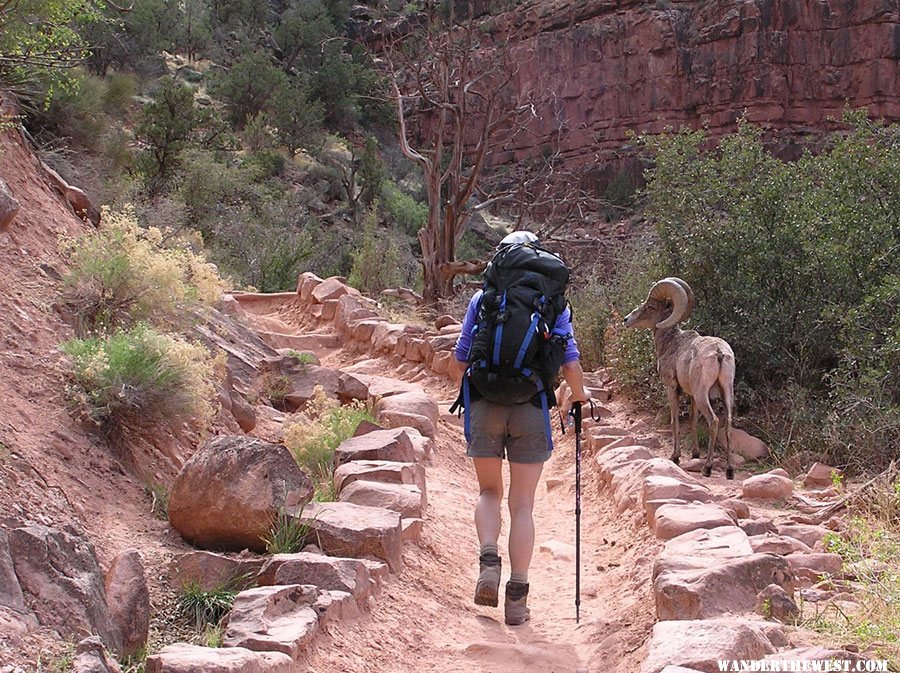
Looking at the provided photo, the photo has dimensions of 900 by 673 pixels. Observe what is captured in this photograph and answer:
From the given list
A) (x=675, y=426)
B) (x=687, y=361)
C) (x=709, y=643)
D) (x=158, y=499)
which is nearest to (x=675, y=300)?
(x=687, y=361)

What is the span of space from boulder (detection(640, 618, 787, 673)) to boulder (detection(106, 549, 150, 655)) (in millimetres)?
2097

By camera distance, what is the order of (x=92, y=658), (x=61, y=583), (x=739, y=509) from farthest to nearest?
(x=739, y=509)
(x=61, y=583)
(x=92, y=658)

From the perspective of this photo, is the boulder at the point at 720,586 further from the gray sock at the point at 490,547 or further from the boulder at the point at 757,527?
the boulder at the point at 757,527

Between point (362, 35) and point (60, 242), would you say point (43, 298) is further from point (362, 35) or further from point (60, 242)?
point (362, 35)

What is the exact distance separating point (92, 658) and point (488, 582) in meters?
2.41

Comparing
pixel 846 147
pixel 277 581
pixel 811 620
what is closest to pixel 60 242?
pixel 277 581

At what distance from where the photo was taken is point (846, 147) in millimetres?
10867

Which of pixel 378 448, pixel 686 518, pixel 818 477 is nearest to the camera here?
pixel 686 518

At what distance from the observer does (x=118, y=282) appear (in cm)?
732

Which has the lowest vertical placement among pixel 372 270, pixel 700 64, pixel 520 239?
pixel 520 239

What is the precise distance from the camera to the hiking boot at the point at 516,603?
5.16 m

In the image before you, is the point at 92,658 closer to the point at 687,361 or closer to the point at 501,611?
the point at 501,611

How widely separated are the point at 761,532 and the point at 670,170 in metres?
6.84

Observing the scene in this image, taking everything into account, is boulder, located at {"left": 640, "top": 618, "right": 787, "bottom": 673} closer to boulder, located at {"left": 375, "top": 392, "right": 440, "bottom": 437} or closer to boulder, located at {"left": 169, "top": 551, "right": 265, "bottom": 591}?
boulder, located at {"left": 169, "top": 551, "right": 265, "bottom": 591}
